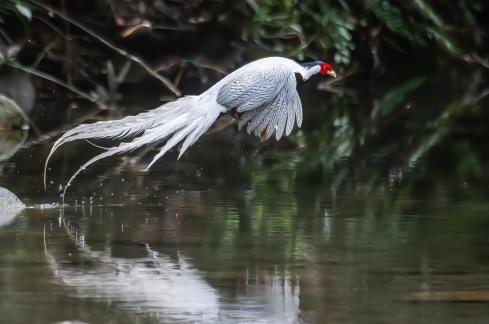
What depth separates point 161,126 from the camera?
7.11 meters

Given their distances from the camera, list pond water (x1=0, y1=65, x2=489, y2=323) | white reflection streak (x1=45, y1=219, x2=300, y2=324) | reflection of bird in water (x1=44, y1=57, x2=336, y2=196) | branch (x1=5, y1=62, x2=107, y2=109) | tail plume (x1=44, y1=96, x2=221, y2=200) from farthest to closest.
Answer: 1. branch (x1=5, y1=62, x2=107, y2=109)
2. reflection of bird in water (x1=44, y1=57, x2=336, y2=196)
3. tail plume (x1=44, y1=96, x2=221, y2=200)
4. pond water (x1=0, y1=65, x2=489, y2=323)
5. white reflection streak (x1=45, y1=219, x2=300, y2=324)

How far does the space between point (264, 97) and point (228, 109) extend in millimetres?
221

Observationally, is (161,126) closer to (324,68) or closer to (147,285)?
(324,68)

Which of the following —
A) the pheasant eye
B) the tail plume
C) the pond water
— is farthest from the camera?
the pheasant eye

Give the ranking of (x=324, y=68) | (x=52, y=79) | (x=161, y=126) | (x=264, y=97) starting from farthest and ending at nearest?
1. (x=52, y=79)
2. (x=324, y=68)
3. (x=264, y=97)
4. (x=161, y=126)

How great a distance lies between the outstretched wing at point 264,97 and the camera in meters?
7.42

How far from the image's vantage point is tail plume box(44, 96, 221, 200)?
689 cm

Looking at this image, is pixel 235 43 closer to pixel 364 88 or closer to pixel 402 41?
pixel 364 88

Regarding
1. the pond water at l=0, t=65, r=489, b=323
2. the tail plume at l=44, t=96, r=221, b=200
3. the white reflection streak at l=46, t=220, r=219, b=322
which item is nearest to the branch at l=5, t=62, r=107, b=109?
the pond water at l=0, t=65, r=489, b=323

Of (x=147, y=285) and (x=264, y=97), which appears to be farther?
(x=264, y=97)

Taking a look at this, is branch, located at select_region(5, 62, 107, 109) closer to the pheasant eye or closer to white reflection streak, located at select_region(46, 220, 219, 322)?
the pheasant eye

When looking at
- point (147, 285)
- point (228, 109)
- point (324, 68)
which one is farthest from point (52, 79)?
point (147, 285)

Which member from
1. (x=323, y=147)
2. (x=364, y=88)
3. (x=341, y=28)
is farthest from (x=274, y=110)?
(x=364, y=88)

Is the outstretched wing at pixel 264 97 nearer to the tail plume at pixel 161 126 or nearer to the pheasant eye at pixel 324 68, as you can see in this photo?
the tail plume at pixel 161 126
